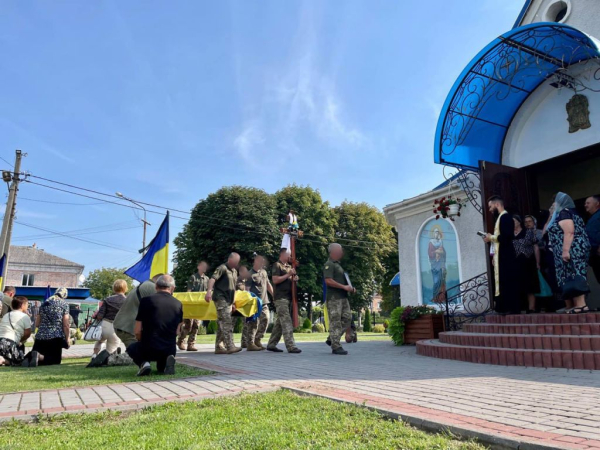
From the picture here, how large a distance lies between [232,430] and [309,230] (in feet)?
108

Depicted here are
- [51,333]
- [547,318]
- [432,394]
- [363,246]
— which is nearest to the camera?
[432,394]

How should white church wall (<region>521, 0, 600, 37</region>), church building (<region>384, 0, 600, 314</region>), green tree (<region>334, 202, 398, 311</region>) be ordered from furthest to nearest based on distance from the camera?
1. green tree (<region>334, 202, 398, 311</region>)
2. white church wall (<region>521, 0, 600, 37</region>)
3. church building (<region>384, 0, 600, 314</region>)

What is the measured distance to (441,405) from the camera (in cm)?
393

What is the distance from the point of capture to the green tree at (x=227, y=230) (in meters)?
32.3

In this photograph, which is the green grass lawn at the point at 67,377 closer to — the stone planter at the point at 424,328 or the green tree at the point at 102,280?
Result: the stone planter at the point at 424,328

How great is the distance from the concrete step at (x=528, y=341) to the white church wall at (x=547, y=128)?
4929mm

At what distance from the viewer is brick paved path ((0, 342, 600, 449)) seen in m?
3.17

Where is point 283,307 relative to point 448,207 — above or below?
below

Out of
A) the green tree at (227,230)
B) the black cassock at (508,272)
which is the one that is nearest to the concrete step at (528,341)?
the black cassock at (508,272)

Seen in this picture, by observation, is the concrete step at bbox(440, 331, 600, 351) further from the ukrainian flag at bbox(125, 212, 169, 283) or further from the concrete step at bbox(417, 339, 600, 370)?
the ukrainian flag at bbox(125, 212, 169, 283)

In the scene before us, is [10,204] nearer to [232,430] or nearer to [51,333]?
[51,333]

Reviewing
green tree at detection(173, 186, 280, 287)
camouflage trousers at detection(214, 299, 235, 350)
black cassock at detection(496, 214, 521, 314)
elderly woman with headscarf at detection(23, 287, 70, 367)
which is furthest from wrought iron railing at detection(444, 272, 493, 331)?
green tree at detection(173, 186, 280, 287)

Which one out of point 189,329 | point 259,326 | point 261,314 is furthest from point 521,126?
point 189,329

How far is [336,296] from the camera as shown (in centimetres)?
915
